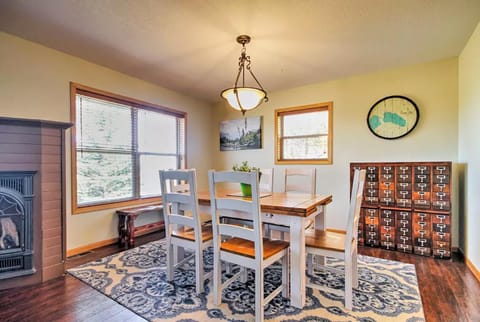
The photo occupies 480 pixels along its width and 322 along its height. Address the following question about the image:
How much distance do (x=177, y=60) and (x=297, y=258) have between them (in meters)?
2.69

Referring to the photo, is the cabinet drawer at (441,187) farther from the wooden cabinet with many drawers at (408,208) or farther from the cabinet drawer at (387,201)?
the cabinet drawer at (387,201)

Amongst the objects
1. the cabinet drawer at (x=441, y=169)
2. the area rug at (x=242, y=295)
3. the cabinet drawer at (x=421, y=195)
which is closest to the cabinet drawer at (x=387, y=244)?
the area rug at (x=242, y=295)

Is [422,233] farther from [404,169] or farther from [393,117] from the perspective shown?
[393,117]

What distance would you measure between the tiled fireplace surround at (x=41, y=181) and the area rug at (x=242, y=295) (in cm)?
30

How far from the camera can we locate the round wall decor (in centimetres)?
336

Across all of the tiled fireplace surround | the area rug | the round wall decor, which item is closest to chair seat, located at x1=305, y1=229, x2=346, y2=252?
the area rug

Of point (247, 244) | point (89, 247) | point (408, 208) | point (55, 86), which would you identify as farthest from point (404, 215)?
point (55, 86)

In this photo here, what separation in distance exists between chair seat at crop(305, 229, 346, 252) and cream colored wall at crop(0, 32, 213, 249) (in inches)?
109

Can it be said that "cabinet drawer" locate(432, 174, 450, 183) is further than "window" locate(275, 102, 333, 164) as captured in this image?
No

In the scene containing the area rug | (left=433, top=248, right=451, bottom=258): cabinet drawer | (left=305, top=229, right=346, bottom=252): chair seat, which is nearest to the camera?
the area rug

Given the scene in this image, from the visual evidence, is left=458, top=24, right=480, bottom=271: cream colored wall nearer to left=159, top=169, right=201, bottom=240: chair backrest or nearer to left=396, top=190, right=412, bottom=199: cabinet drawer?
left=396, top=190, right=412, bottom=199: cabinet drawer

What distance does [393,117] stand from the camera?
347 centimetres

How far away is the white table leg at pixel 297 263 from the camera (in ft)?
6.23

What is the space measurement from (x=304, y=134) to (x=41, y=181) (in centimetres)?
366
